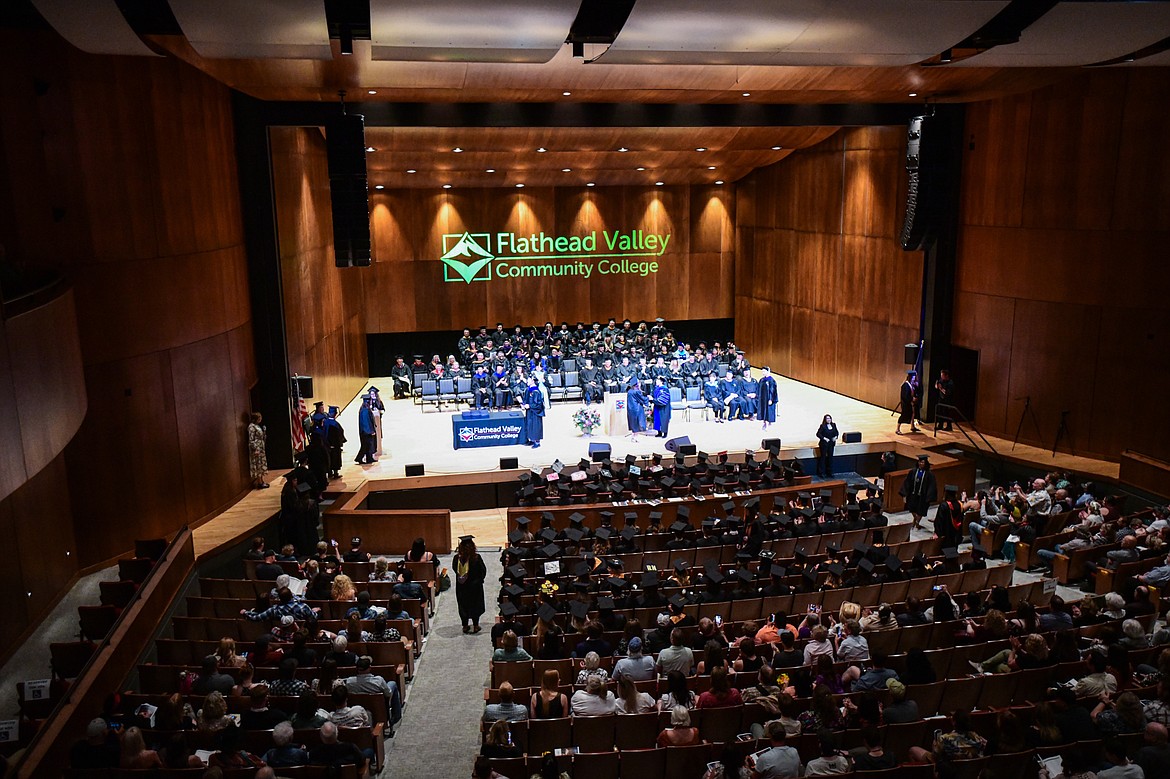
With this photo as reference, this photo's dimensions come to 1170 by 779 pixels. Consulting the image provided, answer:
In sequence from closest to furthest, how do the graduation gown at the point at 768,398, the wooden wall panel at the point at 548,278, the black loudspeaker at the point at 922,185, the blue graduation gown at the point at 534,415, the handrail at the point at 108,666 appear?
1. the handrail at the point at 108,666
2. the black loudspeaker at the point at 922,185
3. the blue graduation gown at the point at 534,415
4. the graduation gown at the point at 768,398
5. the wooden wall panel at the point at 548,278

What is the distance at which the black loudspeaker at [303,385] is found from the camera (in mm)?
15391

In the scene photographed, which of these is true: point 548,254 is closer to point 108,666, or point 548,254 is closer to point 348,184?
point 348,184

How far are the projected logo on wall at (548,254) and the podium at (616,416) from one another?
776cm

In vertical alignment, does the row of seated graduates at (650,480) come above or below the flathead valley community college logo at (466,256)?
below

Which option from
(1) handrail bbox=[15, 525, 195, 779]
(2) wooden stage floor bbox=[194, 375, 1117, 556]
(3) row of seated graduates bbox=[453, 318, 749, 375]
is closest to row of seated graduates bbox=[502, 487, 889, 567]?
(2) wooden stage floor bbox=[194, 375, 1117, 556]

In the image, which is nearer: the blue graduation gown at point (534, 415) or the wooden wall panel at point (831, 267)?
the blue graduation gown at point (534, 415)

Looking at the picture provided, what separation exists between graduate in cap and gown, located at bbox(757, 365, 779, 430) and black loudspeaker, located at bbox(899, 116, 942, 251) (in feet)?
12.0

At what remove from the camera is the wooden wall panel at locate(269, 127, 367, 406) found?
51.8 ft

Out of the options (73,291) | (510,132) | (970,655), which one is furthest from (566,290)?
(970,655)

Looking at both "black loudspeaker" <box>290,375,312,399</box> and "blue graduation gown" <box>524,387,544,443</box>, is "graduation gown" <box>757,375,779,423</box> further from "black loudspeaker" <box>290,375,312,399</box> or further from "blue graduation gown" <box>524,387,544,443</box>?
"black loudspeaker" <box>290,375,312,399</box>

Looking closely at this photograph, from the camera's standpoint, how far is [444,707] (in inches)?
319

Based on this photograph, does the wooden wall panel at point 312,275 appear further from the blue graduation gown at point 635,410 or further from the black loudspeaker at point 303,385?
the blue graduation gown at point 635,410

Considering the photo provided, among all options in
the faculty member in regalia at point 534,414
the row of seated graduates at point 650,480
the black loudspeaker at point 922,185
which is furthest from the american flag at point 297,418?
the black loudspeaker at point 922,185

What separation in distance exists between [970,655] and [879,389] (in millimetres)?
12552
